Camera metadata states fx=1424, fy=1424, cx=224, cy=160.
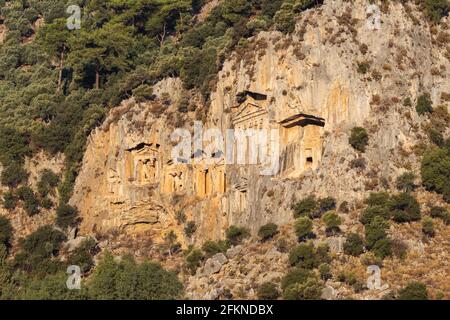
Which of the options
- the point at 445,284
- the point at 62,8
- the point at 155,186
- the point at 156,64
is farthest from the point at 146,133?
the point at 62,8

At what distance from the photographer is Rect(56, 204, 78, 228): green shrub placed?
111 meters

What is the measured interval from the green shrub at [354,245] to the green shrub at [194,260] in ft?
38.0

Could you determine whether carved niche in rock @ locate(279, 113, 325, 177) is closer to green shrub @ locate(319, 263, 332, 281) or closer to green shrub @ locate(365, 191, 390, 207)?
green shrub @ locate(365, 191, 390, 207)

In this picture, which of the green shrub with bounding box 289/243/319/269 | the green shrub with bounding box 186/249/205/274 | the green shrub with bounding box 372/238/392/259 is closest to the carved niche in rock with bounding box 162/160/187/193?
the green shrub with bounding box 186/249/205/274

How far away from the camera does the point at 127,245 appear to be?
351 ft

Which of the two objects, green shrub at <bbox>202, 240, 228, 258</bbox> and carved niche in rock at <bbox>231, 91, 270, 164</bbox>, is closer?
green shrub at <bbox>202, 240, 228, 258</bbox>

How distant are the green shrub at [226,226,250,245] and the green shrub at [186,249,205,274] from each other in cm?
232

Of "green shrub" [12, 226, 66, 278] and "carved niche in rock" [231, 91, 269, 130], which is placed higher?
"carved niche in rock" [231, 91, 269, 130]

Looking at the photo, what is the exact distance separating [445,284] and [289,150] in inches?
664

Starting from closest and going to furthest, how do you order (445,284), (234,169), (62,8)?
(445,284), (234,169), (62,8)

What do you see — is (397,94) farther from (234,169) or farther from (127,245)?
(127,245)

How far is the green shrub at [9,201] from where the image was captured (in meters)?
115

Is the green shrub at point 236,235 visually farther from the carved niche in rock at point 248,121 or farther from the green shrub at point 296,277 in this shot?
the green shrub at point 296,277

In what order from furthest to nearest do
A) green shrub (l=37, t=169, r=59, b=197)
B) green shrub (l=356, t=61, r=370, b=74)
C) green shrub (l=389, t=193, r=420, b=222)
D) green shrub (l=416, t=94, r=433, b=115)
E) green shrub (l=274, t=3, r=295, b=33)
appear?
green shrub (l=37, t=169, r=59, b=197)
green shrub (l=274, t=3, r=295, b=33)
green shrub (l=416, t=94, r=433, b=115)
green shrub (l=356, t=61, r=370, b=74)
green shrub (l=389, t=193, r=420, b=222)
